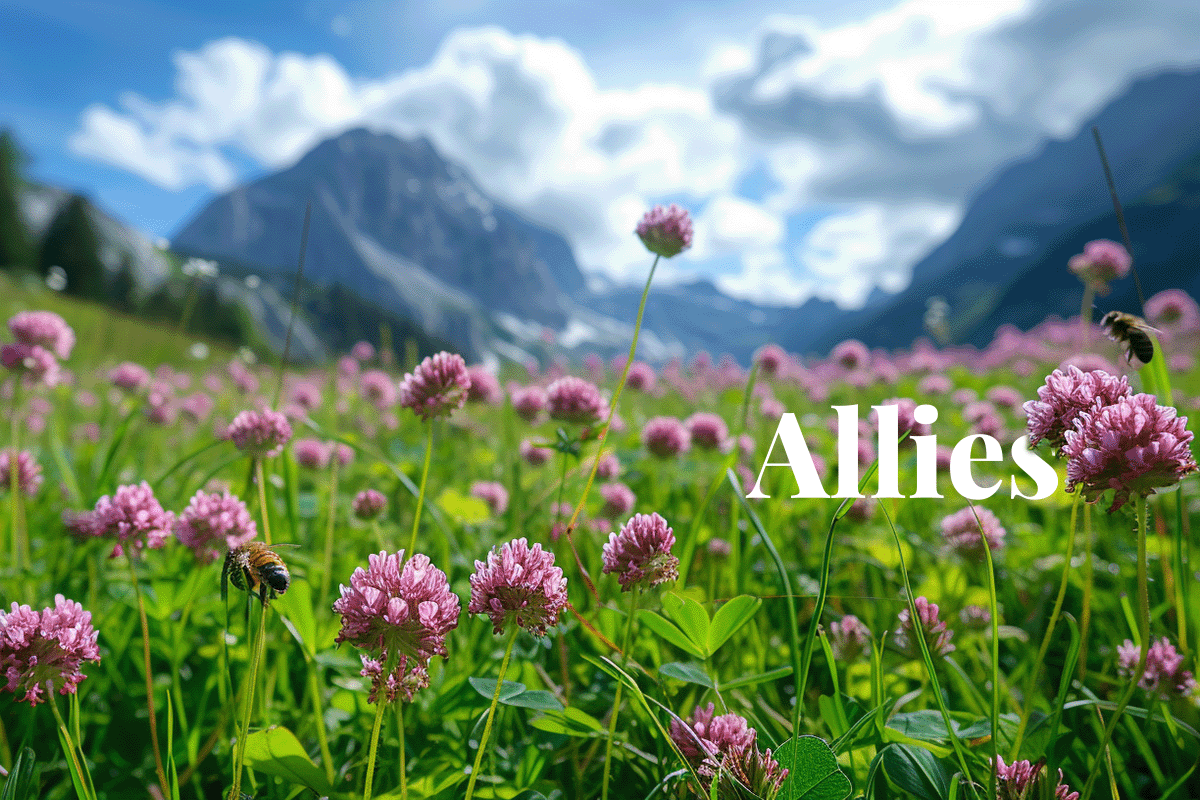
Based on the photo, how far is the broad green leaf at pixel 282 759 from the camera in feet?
3.54

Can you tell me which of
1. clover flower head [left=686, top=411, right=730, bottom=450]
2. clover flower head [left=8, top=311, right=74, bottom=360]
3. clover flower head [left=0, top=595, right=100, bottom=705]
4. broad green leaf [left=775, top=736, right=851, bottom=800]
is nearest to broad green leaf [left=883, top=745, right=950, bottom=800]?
broad green leaf [left=775, top=736, right=851, bottom=800]

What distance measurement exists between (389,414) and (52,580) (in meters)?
3.23

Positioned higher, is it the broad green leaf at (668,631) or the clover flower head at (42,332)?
the clover flower head at (42,332)

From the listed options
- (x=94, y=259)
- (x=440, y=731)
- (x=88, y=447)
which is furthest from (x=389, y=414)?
(x=94, y=259)

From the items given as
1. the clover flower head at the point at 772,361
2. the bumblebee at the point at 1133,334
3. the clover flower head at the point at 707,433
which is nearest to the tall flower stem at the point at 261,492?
the clover flower head at the point at 707,433

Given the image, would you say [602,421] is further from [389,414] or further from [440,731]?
[389,414]

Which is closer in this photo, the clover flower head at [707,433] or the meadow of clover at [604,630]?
the meadow of clover at [604,630]

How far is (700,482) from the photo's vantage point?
338 cm

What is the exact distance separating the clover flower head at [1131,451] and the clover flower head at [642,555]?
23.8 inches

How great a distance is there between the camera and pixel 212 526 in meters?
1.50

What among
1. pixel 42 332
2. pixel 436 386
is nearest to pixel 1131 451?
pixel 436 386

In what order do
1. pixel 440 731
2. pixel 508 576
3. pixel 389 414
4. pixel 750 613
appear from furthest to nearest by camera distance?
pixel 389 414, pixel 440 731, pixel 750 613, pixel 508 576

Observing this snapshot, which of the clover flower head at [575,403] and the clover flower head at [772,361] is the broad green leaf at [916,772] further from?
the clover flower head at [772,361]

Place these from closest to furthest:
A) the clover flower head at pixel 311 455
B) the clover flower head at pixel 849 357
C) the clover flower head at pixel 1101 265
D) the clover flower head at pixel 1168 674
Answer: the clover flower head at pixel 1168 674 < the clover flower head at pixel 1101 265 < the clover flower head at pixel 311 455 < the clover flower head at pixel 849 357
